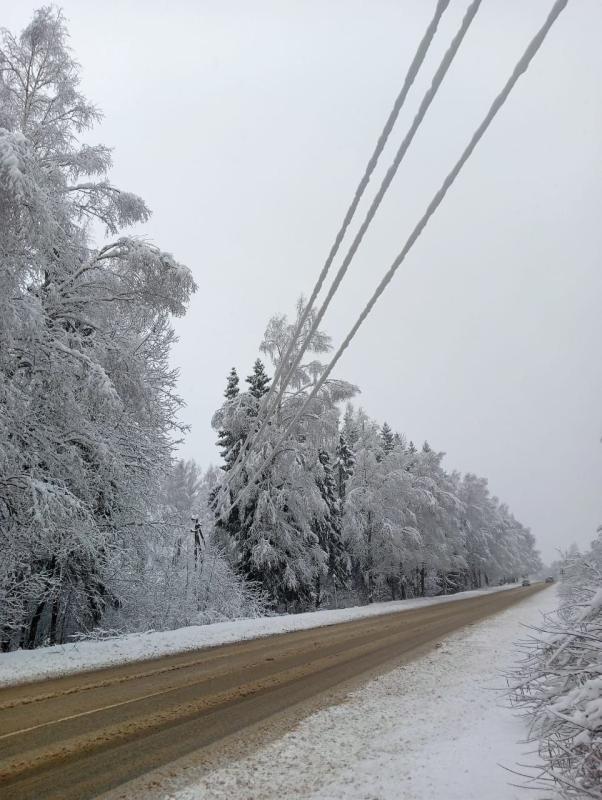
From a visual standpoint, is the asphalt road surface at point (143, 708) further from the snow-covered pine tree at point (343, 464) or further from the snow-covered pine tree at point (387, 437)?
the snow-covered pine tree at point (387, 437)

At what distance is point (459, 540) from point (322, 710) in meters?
38.0

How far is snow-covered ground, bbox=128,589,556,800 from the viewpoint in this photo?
3.98m

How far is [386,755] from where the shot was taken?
482 cm

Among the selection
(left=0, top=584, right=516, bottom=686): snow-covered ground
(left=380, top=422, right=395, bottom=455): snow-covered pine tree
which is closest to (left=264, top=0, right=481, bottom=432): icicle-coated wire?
(left=0, top=584, right=516, bottom=686): snow-covered ground

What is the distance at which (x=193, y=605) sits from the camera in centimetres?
1609

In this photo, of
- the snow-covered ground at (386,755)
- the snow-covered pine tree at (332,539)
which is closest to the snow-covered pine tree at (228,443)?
the snow-covered pine tree at (332,539)

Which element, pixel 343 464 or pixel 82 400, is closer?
pixel 82 400

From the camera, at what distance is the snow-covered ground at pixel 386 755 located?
3.98 meters

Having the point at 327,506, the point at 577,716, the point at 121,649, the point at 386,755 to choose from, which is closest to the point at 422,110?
the point at 577,716

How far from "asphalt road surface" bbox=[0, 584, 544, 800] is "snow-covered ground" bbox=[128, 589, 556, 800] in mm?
549

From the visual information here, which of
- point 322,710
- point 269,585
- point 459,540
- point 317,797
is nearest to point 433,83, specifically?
point 317,797

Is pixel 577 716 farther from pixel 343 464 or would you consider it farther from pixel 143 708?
pixel 343 464

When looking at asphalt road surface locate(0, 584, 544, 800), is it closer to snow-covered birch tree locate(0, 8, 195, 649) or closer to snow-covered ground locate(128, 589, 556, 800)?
snow-covered ground locate(128, 589, 556, 800)

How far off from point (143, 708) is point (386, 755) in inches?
120
